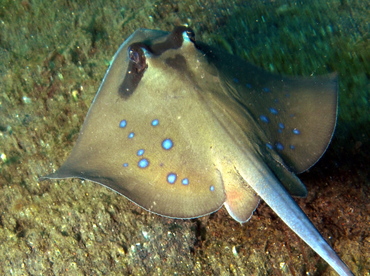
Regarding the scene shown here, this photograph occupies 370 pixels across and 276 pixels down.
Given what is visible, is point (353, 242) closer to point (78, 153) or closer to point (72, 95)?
point (78, 153)

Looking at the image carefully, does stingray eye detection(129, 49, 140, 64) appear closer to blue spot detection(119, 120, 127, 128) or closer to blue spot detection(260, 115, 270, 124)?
blue spot detection(119, 120, 127, 128)

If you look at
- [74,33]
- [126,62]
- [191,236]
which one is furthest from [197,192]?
[74,33]

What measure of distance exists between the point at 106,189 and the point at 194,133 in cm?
180

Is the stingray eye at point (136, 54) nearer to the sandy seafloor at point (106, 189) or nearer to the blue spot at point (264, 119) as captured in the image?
the blue spot at point (264, 119)

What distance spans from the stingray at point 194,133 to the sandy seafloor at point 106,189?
1.07 meters

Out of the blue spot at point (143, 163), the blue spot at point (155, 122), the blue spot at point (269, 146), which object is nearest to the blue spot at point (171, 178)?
the blue spot at point (143, 163)

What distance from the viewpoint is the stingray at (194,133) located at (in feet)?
10.2

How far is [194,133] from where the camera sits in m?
3.24

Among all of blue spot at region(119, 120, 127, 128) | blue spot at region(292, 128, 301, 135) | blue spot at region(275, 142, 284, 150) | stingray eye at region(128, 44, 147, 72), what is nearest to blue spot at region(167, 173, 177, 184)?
blue spot at region(119, 120, 127, 128)

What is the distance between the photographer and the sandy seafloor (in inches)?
156

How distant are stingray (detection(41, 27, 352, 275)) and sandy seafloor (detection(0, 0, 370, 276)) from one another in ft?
3.50

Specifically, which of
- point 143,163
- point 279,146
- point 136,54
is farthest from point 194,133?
point 136,54

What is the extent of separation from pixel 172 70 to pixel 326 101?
1.99 metres

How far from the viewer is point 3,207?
422cm
